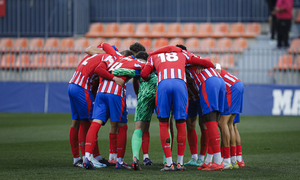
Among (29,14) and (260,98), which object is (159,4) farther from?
(260,98)

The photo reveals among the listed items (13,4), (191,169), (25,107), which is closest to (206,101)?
(191,169)

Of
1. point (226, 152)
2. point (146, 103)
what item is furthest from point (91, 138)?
point (226, 152)

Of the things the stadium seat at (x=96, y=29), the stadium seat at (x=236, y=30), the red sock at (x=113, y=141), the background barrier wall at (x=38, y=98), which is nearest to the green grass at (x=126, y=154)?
the red sock at (x=113, y=141)

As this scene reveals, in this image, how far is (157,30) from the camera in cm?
1881

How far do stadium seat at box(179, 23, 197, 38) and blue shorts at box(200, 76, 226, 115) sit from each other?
13.0 metres

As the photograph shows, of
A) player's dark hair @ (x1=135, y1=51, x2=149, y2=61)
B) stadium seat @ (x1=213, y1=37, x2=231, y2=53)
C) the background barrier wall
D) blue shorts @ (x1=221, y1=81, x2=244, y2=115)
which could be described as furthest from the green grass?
stadium seat @ (x1=213, y1=37, x2=231, y2=53)

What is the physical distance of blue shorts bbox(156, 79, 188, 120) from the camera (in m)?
5.02

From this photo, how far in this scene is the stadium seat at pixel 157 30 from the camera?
18344 millimetres

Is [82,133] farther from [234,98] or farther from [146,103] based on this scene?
[234,98]

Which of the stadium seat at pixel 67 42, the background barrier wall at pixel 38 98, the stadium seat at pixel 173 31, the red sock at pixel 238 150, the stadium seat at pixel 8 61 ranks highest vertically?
the stadium seat at pixel 173 31

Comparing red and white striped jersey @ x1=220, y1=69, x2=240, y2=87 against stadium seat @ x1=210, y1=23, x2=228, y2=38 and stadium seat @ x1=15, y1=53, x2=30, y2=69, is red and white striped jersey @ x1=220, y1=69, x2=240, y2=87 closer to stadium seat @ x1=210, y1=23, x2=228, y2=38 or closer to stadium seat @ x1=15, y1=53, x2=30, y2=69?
stadium seat @ x1=15, y1=53, x2=30, y2=69

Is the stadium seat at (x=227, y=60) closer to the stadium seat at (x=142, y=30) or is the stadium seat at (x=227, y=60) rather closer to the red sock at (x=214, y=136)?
the stadium seat at (x=142, y=30)

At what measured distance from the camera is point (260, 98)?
14.0 meters

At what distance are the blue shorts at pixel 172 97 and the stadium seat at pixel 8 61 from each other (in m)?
12.7
